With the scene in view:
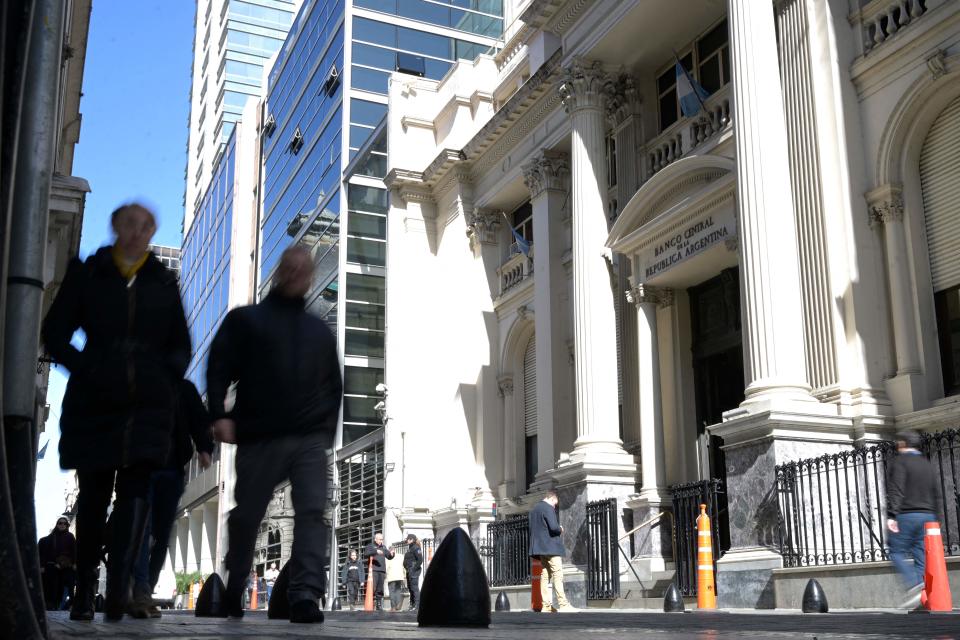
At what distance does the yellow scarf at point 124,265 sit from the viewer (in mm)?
5496

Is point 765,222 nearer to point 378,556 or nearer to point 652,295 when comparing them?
point 652,295

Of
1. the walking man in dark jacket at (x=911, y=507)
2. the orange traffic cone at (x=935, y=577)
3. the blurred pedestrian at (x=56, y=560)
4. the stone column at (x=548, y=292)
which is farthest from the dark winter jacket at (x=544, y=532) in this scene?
the stone column at (x=548, y=292)

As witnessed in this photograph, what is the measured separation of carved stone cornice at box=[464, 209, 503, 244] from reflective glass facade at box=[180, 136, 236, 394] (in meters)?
33.3

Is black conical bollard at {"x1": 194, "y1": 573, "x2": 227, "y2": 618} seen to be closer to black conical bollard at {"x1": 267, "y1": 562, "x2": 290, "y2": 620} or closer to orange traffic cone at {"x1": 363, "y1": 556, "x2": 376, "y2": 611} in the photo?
black conical bollard at {"x1": 267, "y1": 562, "x2": 290, "y2": 620}

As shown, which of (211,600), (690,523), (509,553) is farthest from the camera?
(509,553)

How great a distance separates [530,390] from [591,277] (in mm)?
6763

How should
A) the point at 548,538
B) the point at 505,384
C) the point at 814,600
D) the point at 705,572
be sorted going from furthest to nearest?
1. the point at 505,384
2. the point at 548,538
3. the point at 705,572
4. the point at 814,600

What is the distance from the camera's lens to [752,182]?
48.4 feet

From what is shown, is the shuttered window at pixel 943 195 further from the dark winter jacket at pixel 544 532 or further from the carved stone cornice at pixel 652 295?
the dark winter jacket at pixel 544 532

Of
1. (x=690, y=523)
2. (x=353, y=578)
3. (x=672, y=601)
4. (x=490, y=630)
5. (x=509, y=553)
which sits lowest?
(x=672, y=601)

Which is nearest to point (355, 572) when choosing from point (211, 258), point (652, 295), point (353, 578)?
point (353, 578)

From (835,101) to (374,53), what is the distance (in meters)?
26.7

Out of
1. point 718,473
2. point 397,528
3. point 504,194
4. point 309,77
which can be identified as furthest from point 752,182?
point 309,77

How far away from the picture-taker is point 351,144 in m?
38.0
